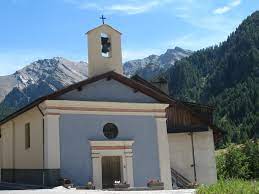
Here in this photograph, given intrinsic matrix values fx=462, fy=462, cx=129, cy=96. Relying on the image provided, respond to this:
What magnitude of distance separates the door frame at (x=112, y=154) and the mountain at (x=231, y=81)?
300 ft

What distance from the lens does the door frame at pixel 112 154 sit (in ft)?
74.5

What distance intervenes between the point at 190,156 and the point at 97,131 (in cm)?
1062

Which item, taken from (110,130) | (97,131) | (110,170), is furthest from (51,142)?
(110,170)

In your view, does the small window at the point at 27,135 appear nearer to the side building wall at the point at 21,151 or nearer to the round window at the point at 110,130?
the side building wall at the point at 21,151

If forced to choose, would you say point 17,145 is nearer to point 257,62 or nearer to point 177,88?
point 257,62

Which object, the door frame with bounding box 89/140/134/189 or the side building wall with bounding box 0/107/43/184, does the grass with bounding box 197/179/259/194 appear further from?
the side building wall with bounding box 0/107/43/184

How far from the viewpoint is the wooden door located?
2386cm

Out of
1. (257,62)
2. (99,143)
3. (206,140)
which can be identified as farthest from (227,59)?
(99,143)

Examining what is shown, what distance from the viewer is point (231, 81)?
15788 cm

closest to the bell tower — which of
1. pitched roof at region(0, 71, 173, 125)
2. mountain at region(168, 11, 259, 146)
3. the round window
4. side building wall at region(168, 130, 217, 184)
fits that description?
pitched roof at region(0, 71, 173, 125)

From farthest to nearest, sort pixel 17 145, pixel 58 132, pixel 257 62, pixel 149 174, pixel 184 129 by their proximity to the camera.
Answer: pixel 257 62 < pixel 184 129 < pixel 17 145 < pixel 149 174 < pixel 58 132

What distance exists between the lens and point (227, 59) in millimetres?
168500

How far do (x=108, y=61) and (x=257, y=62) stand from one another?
136 metres

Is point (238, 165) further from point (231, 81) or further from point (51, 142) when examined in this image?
point (231, 81)
